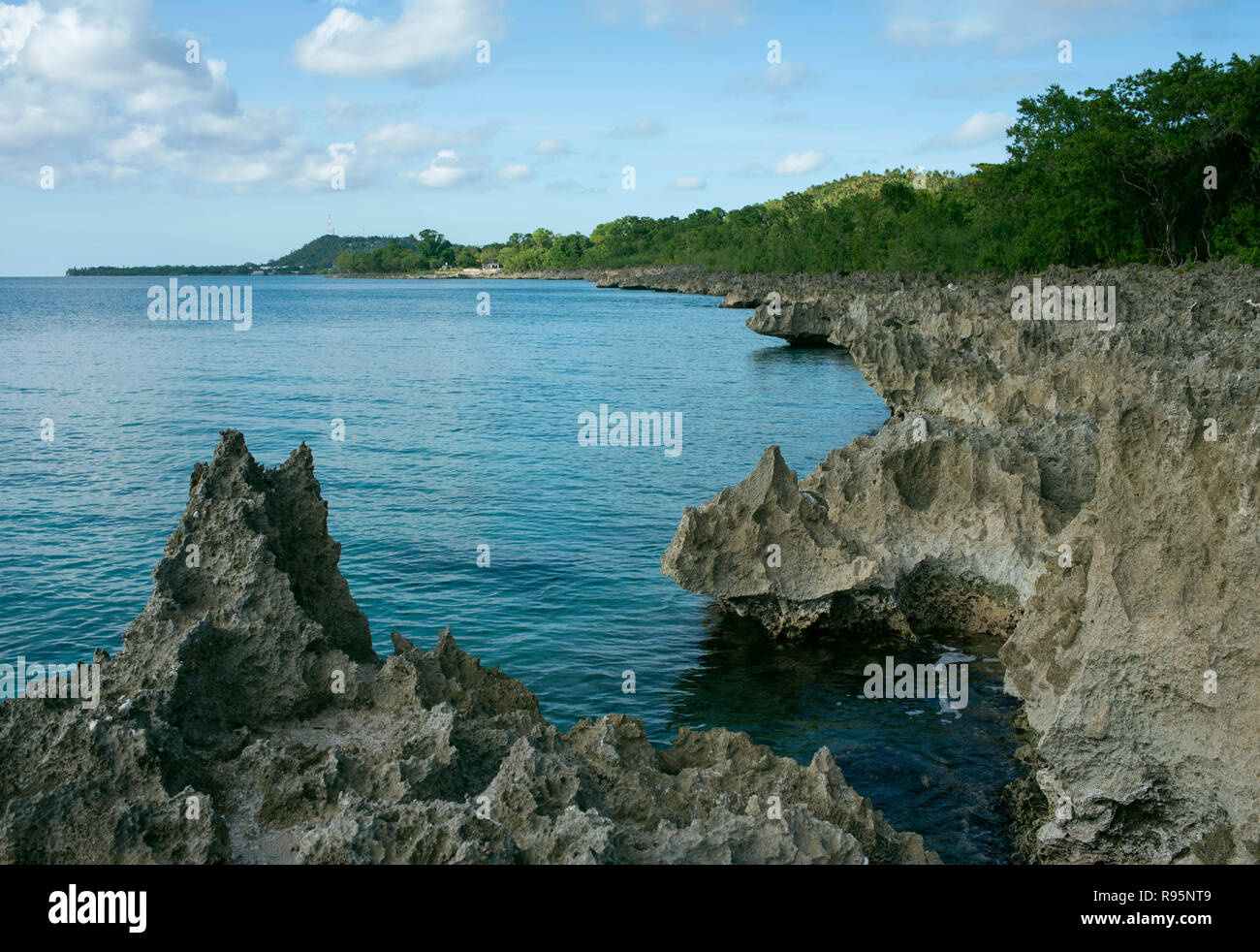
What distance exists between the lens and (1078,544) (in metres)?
11.0

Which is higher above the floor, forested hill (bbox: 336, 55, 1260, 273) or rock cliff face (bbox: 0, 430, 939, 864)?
forested hill (bbox: 336, 55, 1260, 273)

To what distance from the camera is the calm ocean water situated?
1281 centimetres

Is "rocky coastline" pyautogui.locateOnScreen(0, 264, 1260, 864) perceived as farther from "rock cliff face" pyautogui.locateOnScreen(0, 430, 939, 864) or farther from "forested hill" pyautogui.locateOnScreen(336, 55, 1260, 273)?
"forested hill" pyautogui.locateOnScreen(336, 55, 1260, 273)

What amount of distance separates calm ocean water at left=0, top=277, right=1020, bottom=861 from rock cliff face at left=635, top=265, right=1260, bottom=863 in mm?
1178

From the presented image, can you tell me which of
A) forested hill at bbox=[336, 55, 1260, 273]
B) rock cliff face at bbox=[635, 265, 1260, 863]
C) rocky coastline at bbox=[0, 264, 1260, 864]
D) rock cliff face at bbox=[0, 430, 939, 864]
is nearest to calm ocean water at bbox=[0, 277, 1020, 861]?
rock cliff face at bbox=[635, 265, 1260, 863]

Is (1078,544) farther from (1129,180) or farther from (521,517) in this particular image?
(1129,180)

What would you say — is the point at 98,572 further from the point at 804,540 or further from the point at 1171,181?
the point at 1171,181

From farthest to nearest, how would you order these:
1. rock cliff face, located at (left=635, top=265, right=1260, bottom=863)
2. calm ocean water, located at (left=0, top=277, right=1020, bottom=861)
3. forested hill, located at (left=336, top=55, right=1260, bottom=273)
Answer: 1. forested hill, located at (left=336, top=55, right=1260, bottom=273)
2. calm ocean water, located at (left=0, top=277, right=1020, bottom=861)
3. rock cliff face, located at (left=635, top=265, right=1260, bottom=863)

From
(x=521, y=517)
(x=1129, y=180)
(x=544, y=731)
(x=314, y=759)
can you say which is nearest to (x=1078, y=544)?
(x=544, y=731)

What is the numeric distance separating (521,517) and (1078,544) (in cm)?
1446

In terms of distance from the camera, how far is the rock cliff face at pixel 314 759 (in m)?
5.33

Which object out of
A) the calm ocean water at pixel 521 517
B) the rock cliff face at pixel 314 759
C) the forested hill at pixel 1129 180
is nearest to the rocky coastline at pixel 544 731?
the rock cliff face at pixel 314 759

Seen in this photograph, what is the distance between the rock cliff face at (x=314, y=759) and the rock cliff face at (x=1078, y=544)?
2430 mm

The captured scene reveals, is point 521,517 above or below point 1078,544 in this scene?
below
